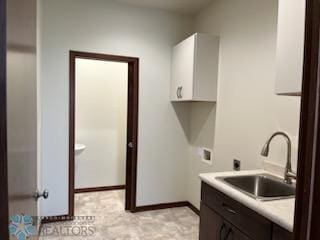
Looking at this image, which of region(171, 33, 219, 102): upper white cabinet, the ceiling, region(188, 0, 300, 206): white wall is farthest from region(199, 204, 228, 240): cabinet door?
the ceiling

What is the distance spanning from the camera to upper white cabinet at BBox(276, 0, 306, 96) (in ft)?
4.28

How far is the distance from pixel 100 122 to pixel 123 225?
177cm

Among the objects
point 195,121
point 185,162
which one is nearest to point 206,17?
point 195,121

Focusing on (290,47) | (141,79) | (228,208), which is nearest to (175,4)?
(141,79)

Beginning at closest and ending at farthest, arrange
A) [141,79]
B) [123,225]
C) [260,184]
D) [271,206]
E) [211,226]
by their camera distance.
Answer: [271,206] → [211,226] → [260,184] → [123,225] → [141,79]

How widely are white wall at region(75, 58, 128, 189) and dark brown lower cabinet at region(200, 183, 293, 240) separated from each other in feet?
8.12

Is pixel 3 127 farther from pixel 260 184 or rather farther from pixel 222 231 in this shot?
pixel 260 184

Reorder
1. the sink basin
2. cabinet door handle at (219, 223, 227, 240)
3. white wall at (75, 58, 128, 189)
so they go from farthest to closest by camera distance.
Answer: white wall at (75, 58, 128, 189) → the sink basin → cabinet door handle at (219, 223, 227, 240)

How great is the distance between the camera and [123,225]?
282cm

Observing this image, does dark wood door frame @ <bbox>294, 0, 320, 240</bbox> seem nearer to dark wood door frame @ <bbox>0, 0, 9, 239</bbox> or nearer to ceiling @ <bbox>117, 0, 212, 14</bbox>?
dark wood door frame @ <bbox>0, 0, 9, 239</bbox>

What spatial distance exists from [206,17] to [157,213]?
8.28 feet

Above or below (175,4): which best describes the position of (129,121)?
below

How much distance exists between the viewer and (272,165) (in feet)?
6.53

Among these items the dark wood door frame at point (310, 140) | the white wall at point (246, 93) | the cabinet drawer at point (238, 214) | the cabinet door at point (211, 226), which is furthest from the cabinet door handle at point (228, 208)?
the dark wood door frame at point (310, 140)
